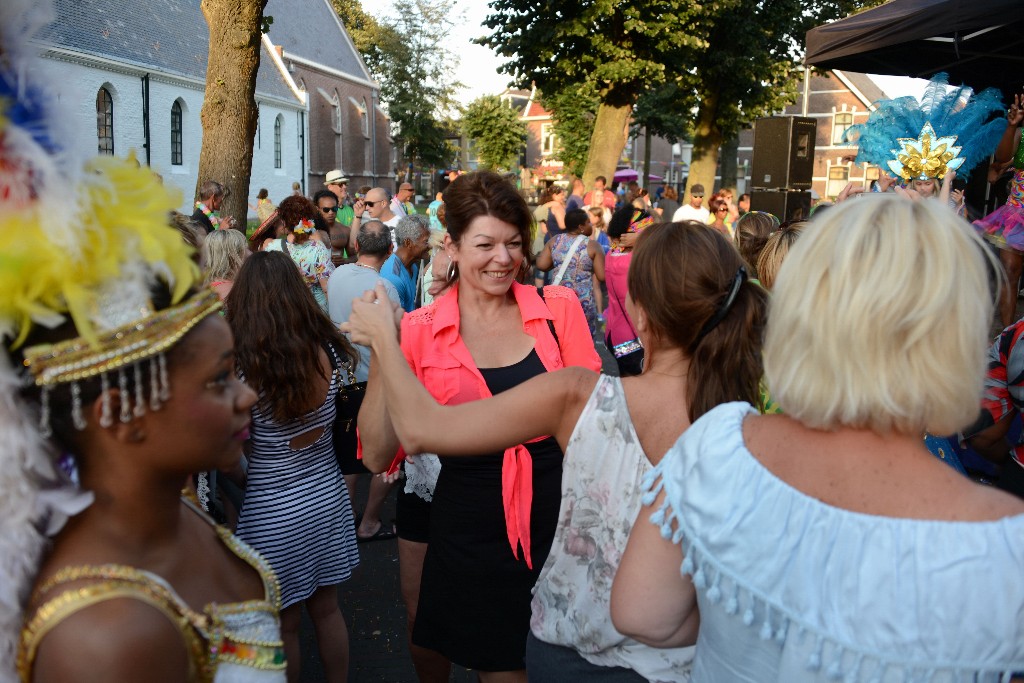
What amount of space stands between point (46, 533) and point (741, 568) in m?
1.17

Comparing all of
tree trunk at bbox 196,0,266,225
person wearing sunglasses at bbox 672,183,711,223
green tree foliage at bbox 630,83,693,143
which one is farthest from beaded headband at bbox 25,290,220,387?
green tree foliage at bbox 630,83,693,143

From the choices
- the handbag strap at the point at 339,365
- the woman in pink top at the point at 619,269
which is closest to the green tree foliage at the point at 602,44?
the woman in pink top at the point at 619,269

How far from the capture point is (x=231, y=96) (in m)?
8.43

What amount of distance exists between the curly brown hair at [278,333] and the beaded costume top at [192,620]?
5.48ft

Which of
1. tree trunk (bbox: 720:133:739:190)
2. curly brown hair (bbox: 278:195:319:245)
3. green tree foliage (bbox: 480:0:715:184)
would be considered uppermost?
green tree foliage (bbox: 480:0:715:184)

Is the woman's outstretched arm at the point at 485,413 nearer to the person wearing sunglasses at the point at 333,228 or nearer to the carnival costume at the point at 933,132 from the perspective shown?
the carnival costume at the point at 933,132

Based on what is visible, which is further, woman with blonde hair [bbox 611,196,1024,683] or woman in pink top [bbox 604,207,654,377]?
woman in pink top [bbox 604,207,654,377]

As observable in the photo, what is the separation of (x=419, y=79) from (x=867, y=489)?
159ft

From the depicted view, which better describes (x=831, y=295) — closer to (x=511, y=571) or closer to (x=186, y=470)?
(x=186, y=470)

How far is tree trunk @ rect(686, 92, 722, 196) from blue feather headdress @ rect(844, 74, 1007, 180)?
19339 mm

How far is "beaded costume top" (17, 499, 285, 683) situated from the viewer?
48.3 inches

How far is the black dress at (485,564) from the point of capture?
9.05ft

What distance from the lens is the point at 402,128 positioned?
46.0m

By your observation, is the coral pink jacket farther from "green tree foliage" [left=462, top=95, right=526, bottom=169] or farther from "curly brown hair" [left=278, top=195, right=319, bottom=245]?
"green tree foliage" [left=462, top=95, right=526, bottom=169]
